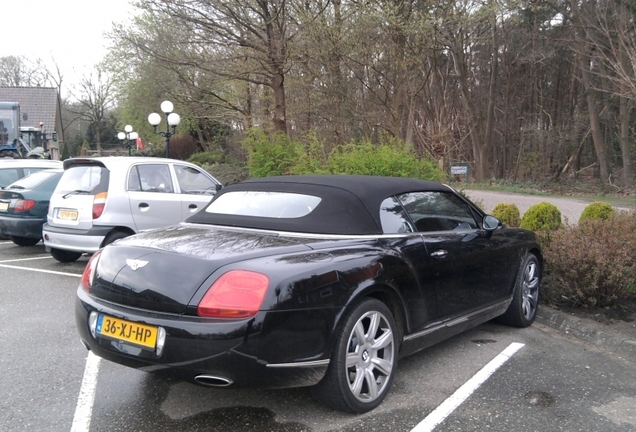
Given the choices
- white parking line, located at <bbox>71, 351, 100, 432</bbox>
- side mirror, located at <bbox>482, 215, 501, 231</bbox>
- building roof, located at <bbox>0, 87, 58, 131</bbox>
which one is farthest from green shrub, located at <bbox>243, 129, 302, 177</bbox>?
building roof, located at <bbox>0, 87, 58, 131</bbox>

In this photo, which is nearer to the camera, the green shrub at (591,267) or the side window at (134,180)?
the green shrub at (591,267)

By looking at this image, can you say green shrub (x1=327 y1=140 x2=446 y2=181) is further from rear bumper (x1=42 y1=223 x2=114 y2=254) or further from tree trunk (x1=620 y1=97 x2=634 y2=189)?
tree trunk (x1=620 y1=97 x2=634 y2=189)

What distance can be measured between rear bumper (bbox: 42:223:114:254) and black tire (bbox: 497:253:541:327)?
514 centimetres

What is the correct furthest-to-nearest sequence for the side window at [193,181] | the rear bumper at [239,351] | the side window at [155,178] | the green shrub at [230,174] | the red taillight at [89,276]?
the green shrub at [230,174]
the side window at [193,181]
the side window at [155,178]
the red taillight at [89,276]
the rear bumper at [239,351]

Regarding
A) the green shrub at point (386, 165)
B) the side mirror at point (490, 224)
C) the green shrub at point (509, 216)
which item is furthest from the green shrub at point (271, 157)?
the side mirror at point (490, 224)

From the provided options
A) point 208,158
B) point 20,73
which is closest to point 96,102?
point 20,73

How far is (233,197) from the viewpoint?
4742mm

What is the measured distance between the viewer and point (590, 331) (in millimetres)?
5305

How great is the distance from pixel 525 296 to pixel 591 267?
0.74 m

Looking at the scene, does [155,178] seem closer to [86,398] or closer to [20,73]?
[86,398]

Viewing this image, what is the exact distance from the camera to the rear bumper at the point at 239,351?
3.06 m

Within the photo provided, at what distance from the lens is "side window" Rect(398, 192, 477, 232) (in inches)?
175

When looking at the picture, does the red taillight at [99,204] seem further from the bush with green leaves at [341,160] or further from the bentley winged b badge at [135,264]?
the bentley winged b badge at [135,264]

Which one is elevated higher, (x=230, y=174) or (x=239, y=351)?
(x=230, y=174)
